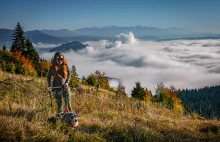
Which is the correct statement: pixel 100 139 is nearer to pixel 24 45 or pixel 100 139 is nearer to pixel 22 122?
pixel 22 122

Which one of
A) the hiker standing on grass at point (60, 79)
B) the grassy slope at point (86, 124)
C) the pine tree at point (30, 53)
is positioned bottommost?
the grassy slope at point (86, 124)

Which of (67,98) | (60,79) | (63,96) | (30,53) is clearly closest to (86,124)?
(67,98)

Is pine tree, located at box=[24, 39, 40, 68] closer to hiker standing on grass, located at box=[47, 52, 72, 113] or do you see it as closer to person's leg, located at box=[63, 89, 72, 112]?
hiker standing on grass, located at box=[47, 52, 72, 113]

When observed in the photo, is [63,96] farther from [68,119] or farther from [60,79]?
[68,119]

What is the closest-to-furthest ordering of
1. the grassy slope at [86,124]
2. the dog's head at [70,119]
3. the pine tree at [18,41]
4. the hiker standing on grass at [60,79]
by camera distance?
the grassy slope at [86,124] → the dog's head at [70,119] → the hiker standing on grass at [60,79] → the pine tree at [18,41]

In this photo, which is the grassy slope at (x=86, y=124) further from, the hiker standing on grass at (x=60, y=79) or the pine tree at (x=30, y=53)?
the pine tree at (x=30, y=53)

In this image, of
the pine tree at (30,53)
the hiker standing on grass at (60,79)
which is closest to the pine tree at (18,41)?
the pine tree at (30,53)

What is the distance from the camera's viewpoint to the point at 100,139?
664cm

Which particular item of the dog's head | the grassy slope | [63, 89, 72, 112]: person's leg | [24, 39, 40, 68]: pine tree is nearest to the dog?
the dog's head

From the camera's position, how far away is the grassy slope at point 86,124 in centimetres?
621

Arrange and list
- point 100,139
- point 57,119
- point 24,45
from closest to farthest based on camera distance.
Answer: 1. point 100,139
2. point 57,119
3. point 24,45

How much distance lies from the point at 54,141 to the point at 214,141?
190 inches

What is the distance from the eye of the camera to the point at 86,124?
8266 millimetres

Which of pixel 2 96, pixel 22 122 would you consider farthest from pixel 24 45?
pixel 22 122
